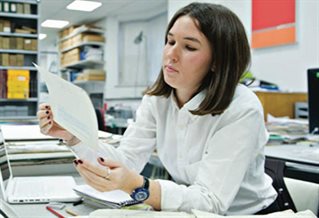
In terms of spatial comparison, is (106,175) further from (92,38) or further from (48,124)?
(92,38)

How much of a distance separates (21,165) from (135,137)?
1.52 ft

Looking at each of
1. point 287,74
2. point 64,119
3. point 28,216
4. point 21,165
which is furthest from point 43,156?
point 287,74

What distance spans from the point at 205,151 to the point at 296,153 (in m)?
1.00

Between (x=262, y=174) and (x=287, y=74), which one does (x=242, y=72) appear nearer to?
(x=262, y=174)

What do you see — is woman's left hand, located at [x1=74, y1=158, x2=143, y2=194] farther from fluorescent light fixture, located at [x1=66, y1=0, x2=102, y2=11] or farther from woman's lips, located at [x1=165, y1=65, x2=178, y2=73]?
fluorescent light fixture, located at [x1=66, y1=0, x2=102, y2=11]

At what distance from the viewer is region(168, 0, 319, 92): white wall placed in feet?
11.6

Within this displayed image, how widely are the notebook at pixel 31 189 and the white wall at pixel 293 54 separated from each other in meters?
2.46

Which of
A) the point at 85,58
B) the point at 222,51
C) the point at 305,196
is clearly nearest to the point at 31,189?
the point at 222,51

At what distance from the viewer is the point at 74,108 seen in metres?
0.75

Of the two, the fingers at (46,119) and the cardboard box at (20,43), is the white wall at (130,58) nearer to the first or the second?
the cardboard box at (20,43)

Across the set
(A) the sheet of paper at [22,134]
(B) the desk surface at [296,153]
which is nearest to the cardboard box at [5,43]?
(A) the sheet of paper at [22,134]

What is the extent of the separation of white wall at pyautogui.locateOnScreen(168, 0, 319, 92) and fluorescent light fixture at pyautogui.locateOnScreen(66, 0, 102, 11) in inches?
30.9

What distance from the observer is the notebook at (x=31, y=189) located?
1099mm

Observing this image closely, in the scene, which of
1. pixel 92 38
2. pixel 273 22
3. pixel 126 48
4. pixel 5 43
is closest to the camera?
pixel 273 22
